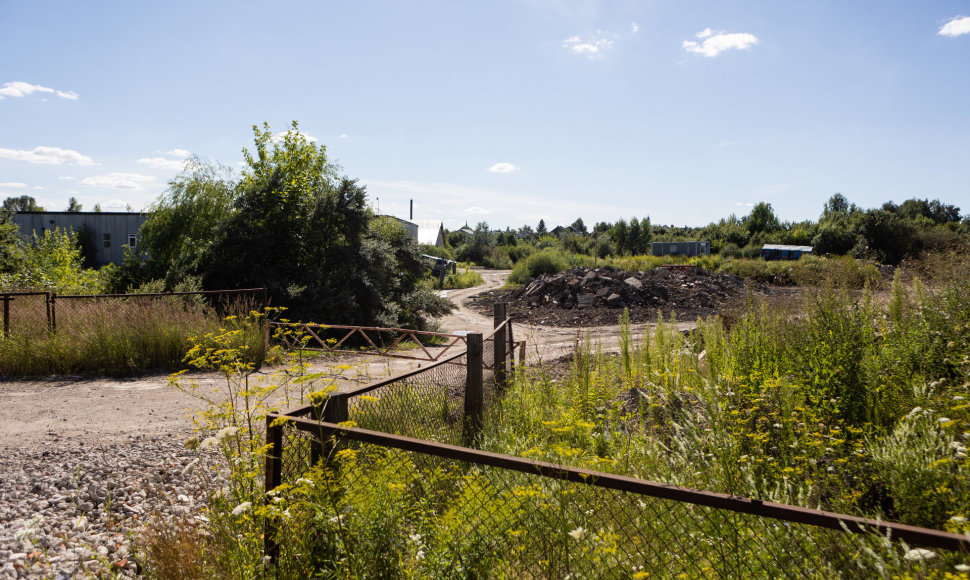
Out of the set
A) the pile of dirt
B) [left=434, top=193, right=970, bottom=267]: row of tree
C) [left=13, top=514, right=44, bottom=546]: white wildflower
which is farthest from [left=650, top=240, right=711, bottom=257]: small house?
[left=13, top=514, right=44, bottom=546]: white wildflower

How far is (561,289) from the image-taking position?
23.2 m

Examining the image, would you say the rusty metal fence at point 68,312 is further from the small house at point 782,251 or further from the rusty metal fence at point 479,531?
the small house at point 782,251

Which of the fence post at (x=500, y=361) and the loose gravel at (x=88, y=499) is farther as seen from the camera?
the fence post at (x=500, y=361)

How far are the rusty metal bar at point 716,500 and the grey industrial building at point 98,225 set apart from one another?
1872 inches

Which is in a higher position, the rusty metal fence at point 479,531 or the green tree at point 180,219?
the green tree at point 180,219

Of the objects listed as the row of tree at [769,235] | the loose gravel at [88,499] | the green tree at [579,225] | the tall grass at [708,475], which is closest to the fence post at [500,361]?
the tall grass at [708,475]

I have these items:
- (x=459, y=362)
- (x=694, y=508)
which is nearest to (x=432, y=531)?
(x=694, y=508)

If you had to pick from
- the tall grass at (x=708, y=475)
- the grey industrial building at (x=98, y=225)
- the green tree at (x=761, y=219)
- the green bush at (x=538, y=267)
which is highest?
the green tree at (x=761, y=219)

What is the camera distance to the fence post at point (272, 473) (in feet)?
7.95

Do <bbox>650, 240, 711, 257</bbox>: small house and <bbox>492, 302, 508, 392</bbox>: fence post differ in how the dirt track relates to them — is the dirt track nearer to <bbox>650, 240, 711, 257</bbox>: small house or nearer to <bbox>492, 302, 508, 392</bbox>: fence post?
<bbox>492, 302, 508, 392</bbox>: fence post

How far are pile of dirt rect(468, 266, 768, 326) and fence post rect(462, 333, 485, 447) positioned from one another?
44.8ft

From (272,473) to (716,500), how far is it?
198 centimetres

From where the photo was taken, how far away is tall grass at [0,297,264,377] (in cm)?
871

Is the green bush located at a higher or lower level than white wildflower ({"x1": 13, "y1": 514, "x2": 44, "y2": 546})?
higher
